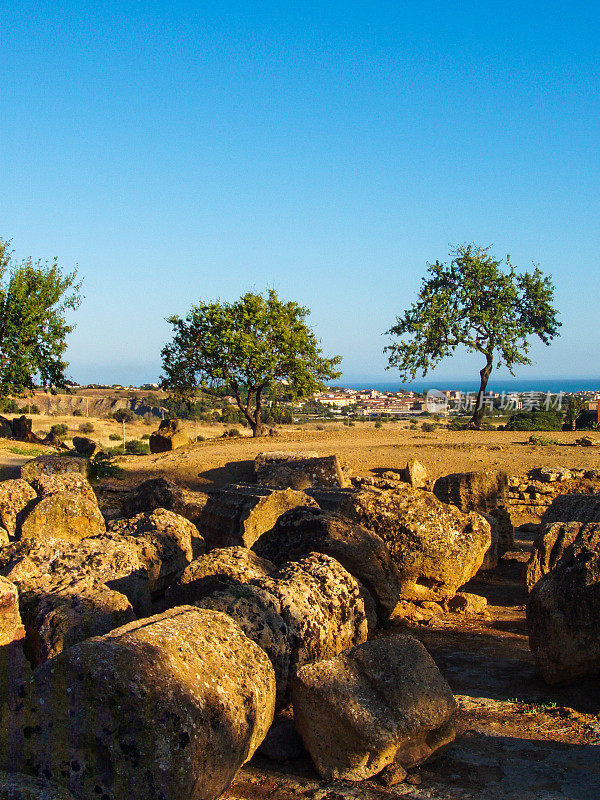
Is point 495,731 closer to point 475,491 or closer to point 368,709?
point 368,709

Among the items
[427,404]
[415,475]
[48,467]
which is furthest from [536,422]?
[427,404]

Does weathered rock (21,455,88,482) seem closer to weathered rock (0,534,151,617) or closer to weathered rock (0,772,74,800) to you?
weathered rock (0,534,151,617)

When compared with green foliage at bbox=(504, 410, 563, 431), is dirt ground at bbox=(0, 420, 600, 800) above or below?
below

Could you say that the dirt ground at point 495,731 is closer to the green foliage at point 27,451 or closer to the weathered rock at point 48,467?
the weathered rock at point 48,467

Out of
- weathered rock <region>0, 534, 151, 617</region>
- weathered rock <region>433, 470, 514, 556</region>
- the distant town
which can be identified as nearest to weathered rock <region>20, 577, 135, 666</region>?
weathered rock <region>0, 534, 151, 617</region>

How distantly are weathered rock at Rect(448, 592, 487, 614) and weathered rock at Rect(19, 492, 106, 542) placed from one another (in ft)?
15.2

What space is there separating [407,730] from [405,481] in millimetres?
12080

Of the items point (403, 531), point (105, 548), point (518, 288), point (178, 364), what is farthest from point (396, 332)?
point (105, 548)

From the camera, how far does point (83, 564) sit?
714 cm

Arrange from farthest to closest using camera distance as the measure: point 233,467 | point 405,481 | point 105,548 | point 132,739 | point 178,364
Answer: point 178,364, point 233,467, point 405,481, point 105,548, point 132,739

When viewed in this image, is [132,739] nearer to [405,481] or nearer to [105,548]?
[105,548]

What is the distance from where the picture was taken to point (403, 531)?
8781 millimetres

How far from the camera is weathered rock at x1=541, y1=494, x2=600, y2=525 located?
929 cm

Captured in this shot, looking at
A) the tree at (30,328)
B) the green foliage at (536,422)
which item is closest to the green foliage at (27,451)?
the tree at (30,328)
